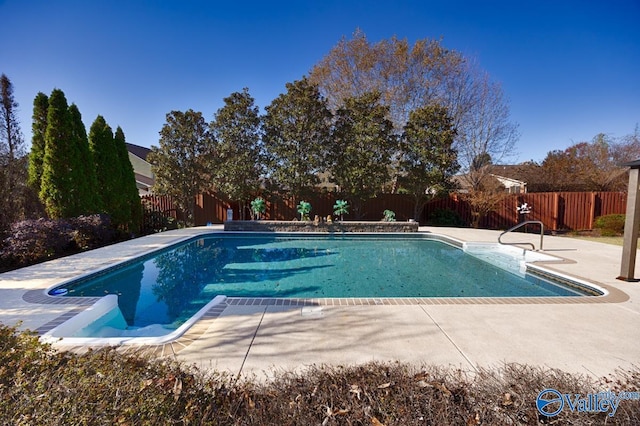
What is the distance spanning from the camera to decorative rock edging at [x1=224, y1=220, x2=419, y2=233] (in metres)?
13.8

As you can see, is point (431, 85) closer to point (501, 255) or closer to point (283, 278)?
point (501, 255)

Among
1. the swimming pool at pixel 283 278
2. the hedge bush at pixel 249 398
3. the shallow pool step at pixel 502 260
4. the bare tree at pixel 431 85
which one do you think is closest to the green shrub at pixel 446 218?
the bare tree at pixel 431 85

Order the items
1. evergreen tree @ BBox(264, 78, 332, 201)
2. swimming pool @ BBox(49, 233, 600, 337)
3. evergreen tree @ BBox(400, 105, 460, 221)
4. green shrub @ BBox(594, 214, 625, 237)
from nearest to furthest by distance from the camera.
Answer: swimming pool @ BBox(49, 233, 600, 337) < green shrub @ BBox(594, 214, 625, 237) < evergreen tree @ BBox(264, 78, 332, 201) < evergreen tree @ BBox(400, 105, 460, 221)

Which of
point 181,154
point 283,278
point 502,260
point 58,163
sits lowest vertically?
point 283,278

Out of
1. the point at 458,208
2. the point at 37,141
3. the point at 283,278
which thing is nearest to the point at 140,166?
the point at 37,141

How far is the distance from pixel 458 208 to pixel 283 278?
536 inches

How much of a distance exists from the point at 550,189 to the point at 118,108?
25840mm

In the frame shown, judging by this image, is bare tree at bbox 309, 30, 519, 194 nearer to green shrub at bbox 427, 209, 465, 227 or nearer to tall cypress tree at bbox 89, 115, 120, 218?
green shrub at bbox 427, 209, 465, 227

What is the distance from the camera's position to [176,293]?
6.19m

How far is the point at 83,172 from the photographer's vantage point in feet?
32.5

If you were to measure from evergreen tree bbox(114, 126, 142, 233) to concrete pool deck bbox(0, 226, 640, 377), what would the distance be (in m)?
6.95

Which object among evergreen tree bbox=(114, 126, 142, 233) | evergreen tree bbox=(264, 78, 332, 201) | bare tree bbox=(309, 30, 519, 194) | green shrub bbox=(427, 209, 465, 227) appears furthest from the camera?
bare tree bbox=(309, 30, 519, 194)

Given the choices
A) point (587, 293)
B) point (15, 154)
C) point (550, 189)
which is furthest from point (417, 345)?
point (550, 189)

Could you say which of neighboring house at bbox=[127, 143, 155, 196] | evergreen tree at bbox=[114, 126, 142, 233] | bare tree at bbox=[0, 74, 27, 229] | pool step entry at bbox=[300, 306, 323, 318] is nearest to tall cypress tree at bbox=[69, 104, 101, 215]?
bare tree at bbox=[0, 74, 27, 229]
